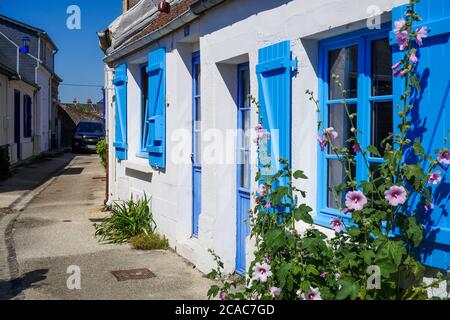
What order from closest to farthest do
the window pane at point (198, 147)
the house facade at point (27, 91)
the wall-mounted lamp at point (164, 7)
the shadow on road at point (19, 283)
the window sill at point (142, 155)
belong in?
the shadow on road at point (19, 283) → the window pane at point (198, 147) → the wall-mounted lamp at point (164, 7) → the window sill at point (142, 155) → the house facade at point (27, 91)

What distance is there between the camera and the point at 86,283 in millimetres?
5562

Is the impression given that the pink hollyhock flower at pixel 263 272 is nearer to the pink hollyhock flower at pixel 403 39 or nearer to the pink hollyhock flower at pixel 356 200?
the pink hollyhock flower at pixel 356 200

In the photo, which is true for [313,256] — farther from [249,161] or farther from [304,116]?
[249,161]

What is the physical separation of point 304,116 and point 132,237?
415cm

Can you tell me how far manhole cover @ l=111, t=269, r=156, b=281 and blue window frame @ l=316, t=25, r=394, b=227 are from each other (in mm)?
2463

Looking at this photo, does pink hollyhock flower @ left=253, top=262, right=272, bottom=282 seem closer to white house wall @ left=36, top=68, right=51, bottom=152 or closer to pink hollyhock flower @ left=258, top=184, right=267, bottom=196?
pink hollyhock flower @ left=258, top=184, right=267, bottom=196

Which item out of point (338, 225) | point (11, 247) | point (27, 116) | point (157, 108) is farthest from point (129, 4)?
point (27, 116)

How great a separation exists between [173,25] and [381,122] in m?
3.75

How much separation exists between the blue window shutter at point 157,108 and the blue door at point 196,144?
54cm

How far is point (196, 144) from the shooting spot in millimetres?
6832

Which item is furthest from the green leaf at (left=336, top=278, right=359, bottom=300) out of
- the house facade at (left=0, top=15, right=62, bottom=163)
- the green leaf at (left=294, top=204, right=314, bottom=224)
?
the house facade at (left=0, top=15, right=62, bottom=163)

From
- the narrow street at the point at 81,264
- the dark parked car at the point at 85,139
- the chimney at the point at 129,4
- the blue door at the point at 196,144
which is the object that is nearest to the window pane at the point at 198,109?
the blue door at the point at 196,144

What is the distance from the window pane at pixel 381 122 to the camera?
11.7 ft

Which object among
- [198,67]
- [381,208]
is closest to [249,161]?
[198,67]
